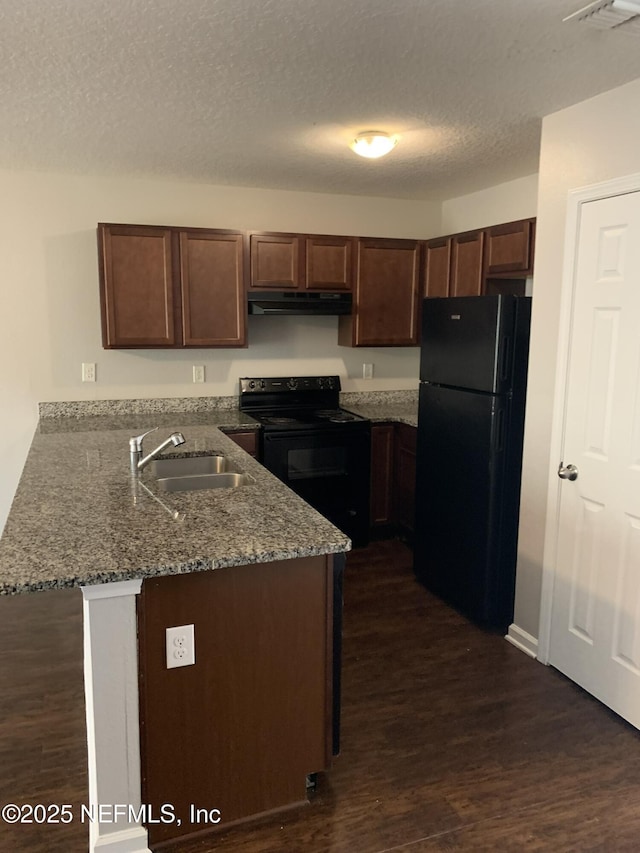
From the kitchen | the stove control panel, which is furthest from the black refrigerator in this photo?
the stove control panel

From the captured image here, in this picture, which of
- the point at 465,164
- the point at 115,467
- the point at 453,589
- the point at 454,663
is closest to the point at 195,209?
the point at 465,164

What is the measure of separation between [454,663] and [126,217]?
3.21 meters

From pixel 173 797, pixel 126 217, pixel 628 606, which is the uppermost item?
pixel 126 217

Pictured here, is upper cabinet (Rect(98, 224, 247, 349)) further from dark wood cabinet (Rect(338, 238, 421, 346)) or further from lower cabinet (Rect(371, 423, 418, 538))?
lower cabinet (Rect(371, 423, 418, 538))

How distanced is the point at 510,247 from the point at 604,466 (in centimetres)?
151

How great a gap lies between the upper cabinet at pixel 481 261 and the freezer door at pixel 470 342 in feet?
1.69

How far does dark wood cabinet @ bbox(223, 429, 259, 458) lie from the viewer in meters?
3.89

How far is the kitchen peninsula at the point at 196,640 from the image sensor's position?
1682mm

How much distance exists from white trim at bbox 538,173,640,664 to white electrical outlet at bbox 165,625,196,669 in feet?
5.61

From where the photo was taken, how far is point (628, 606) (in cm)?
245

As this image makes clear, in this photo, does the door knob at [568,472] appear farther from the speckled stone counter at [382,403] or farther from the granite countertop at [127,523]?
the speckled stone counter at [382,403]

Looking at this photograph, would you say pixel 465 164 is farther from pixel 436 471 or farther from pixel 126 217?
pixel 126 217

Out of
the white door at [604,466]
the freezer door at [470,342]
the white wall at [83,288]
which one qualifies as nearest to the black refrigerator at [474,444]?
the freezer door at [470,342]

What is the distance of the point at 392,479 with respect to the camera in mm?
4387
